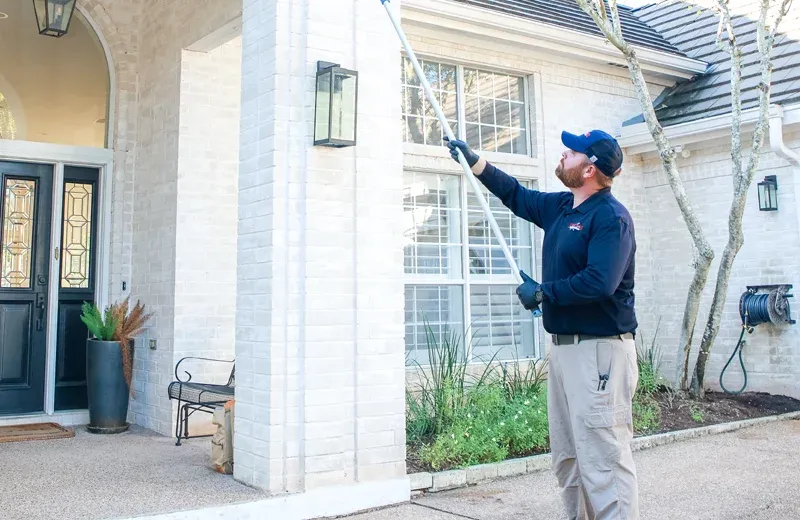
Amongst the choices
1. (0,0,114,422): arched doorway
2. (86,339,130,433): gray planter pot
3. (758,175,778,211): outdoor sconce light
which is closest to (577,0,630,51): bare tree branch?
(758,175,778,211): outdoor sconce light

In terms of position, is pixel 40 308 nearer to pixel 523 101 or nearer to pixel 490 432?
pixel 490 432

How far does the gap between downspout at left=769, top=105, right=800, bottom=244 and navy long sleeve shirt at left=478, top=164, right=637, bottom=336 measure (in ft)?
17.8

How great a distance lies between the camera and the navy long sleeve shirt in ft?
10.2

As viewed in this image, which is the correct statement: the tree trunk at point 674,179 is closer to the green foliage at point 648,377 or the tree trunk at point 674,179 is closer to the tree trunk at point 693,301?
the tree trunk at point 693,301

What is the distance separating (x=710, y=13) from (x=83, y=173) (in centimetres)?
891

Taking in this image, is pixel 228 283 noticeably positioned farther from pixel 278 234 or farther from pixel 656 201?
pixel 656 201

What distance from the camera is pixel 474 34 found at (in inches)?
313

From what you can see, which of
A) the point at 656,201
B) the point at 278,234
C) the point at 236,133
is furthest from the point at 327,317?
the point at 656,201

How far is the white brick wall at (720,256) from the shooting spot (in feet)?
26.8

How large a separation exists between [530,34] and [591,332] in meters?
5.74

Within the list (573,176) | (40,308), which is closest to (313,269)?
(573,176)

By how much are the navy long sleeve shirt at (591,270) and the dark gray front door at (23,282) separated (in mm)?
5231

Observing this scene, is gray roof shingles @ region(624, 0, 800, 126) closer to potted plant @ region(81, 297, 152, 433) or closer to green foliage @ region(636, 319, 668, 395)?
green foliage @ region(636, 319, 668, 395)

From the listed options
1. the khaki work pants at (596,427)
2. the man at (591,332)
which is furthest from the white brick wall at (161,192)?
the khaki work pants at (596,427)
